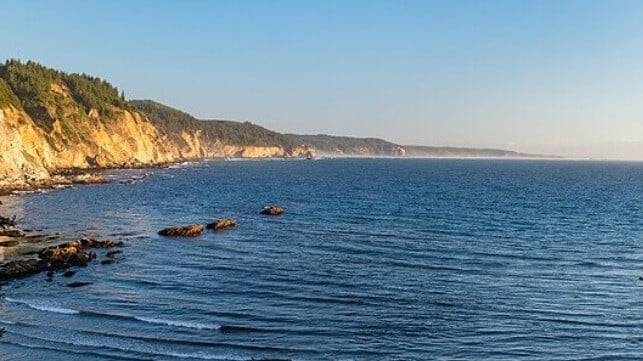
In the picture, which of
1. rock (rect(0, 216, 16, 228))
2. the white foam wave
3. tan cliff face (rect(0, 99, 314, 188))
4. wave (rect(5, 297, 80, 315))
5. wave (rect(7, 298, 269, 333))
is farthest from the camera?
tan cliff face (rect(0, 99, 314, 188))

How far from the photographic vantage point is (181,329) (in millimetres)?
28547

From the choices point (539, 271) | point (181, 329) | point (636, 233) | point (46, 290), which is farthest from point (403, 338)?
point (636, 233)

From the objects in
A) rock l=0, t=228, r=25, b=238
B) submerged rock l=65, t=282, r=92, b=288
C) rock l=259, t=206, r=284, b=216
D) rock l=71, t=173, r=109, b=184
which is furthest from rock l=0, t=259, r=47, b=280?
rock l=71, t=173, r=109, b=184

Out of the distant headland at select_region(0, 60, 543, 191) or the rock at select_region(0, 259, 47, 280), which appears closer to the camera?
the rock at select_region(0, 259, 47, 280)

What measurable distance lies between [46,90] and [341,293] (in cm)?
14266

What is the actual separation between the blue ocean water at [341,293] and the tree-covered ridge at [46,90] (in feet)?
252

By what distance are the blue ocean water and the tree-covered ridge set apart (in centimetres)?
7669

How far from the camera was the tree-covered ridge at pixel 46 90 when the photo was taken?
5492 inches

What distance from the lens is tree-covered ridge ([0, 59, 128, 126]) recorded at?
139500mm

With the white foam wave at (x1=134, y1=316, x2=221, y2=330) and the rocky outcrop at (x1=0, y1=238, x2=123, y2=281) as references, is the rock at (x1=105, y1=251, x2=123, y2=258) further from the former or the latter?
the white foam wave at (x1=134, y1=316, x2=221, y2=330)

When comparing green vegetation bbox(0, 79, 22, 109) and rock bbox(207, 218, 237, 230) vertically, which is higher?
green vegetation bbox(0, 79, 22, 109)

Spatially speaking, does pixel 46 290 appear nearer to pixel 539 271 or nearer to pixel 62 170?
pixel 539 271

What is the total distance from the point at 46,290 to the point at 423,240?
33.0m

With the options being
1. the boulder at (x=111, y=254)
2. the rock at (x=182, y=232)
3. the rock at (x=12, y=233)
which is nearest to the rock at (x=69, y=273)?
the boulder at (x=111, y=254)
